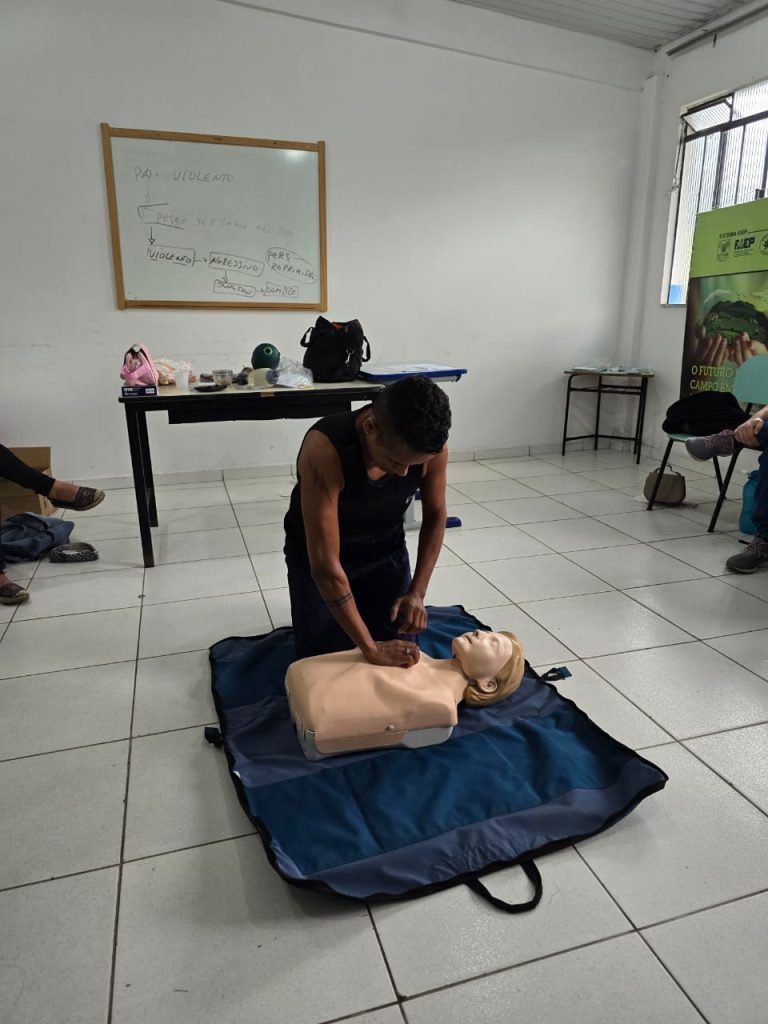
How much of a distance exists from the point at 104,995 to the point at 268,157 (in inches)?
161

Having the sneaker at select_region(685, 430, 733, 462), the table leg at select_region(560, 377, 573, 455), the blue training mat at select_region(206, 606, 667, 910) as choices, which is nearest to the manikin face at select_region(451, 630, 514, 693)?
the blue training mat at select_region(206, 606, 667, 910)

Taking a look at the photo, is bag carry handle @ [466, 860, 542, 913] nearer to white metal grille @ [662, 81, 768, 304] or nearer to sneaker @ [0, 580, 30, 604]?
sneaker @ [0, 580, 30, 604]

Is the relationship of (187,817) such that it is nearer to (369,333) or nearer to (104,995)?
(104,995)

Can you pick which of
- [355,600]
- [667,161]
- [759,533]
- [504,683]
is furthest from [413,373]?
[667,161]

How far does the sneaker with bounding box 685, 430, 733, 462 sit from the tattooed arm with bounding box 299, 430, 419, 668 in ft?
7.39

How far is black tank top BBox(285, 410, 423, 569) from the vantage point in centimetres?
156

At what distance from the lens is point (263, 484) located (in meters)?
4.28

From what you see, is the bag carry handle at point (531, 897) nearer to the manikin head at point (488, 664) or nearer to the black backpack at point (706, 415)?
the manikin head at point (488, 664)

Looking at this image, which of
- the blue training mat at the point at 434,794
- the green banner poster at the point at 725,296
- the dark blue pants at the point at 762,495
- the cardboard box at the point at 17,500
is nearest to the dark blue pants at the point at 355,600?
the blue training mat at the point at 434,794

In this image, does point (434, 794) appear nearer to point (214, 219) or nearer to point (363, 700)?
point (363, 700)

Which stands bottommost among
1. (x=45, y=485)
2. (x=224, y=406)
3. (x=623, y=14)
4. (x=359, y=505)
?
(x=45, y=485)

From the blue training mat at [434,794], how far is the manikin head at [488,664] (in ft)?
0.19

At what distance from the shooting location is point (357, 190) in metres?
4.18

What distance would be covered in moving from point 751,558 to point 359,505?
6.59 feet
